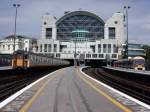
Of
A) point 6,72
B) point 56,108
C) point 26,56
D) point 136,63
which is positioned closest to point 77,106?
point 56,108

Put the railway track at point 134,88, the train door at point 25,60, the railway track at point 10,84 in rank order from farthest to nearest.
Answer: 1. the train door at point 25,60
2. the railway track at point 10,84
3. the railway track at point 134,88

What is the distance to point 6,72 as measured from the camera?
45.6m

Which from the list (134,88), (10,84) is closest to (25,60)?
(10,84)

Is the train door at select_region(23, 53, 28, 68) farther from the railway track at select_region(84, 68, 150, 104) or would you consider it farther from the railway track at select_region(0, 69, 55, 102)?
the railway track at select_region(84, 68, 150, 104)

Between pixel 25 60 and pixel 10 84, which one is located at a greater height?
pixel 25 60

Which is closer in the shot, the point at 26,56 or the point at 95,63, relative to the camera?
the point at 26,56

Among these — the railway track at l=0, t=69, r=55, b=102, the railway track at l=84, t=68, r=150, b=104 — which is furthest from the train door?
the railway track at l=84, t=68, r=150, b=104

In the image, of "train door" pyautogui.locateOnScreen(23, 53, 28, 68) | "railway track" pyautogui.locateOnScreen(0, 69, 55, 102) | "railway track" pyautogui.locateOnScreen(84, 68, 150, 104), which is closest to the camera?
"railway track" pyautogui.locateOnScreen(84, 68, 150, 104)

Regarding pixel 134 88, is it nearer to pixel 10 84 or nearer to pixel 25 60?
pixel 10 84

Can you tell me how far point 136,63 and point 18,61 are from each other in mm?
39129

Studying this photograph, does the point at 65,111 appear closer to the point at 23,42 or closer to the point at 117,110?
the point at 117,110

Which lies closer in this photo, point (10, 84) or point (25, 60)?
point (10, 84)

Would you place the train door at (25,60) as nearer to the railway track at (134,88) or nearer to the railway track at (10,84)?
the railway track at (10,84)

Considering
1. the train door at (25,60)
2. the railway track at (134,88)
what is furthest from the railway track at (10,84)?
the railway track at (134,88)
